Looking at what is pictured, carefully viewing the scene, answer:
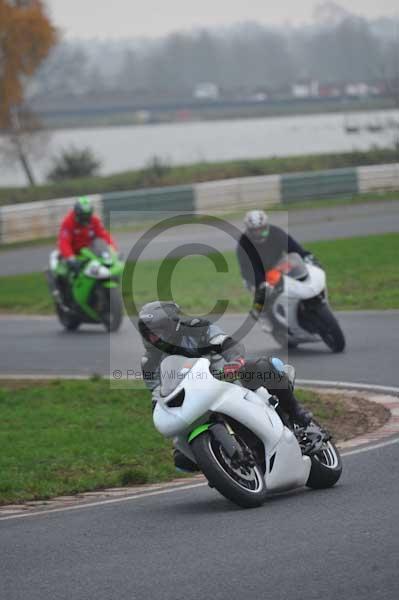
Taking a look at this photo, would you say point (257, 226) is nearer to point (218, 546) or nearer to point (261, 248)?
point (261, 248)

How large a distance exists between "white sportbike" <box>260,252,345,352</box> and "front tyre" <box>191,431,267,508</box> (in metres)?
6.58

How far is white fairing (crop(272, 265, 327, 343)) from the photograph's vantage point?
1409cm

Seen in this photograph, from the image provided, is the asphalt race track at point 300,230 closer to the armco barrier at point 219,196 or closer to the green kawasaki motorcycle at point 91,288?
the armco barrier at point 219,196

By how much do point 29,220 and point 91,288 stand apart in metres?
16.3

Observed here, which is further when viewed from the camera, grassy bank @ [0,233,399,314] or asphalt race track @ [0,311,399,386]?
grassy bank @ [0,233,399,314]

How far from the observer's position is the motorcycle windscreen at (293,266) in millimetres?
14273

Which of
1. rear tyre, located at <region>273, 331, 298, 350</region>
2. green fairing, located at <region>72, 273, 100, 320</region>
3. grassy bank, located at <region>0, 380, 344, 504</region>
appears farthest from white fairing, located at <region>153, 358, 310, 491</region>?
green fairing, located at <region>72, 273, 100, 320</region>

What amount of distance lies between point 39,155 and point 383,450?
40473 mm

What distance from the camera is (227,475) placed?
7414 mm

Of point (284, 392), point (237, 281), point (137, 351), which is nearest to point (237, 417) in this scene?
point (284, 392)

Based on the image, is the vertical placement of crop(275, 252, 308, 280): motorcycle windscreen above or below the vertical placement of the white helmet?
below

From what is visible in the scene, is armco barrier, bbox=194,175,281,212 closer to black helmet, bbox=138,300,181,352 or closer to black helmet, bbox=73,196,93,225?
black helmet, bbox=73,196,93,225

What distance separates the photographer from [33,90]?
5709 centimetres

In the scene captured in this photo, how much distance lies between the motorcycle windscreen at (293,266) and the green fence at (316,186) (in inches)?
733
